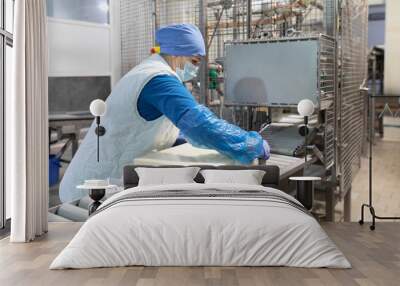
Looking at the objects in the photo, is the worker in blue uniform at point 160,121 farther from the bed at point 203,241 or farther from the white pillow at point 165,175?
the bed at point 203,241

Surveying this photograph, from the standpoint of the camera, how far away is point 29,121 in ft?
17.0

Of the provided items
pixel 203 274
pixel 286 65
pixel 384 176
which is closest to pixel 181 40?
pixel 286 65

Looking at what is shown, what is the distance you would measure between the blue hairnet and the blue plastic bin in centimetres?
144

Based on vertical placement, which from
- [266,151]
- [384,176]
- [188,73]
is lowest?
[384,176]

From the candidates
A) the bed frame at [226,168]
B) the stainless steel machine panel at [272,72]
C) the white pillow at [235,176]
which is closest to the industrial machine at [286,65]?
the stainless steel machine panel at [272,72]

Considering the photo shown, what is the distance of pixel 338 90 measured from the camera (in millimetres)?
5547

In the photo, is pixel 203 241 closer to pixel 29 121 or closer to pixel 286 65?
pixel 29 121

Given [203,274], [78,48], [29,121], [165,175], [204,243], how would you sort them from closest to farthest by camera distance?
[203,274], [204,243], [29,121], [165,175], [78,48]

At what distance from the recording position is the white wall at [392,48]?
5.31 m

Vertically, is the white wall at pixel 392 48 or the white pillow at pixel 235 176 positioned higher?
the white wall at pixel 392 48

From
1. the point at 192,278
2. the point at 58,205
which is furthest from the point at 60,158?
the point at 192,278

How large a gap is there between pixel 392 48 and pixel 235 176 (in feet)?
5.76

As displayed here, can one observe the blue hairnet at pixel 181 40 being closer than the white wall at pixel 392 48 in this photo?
No

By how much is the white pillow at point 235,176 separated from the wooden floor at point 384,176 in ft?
3.11
